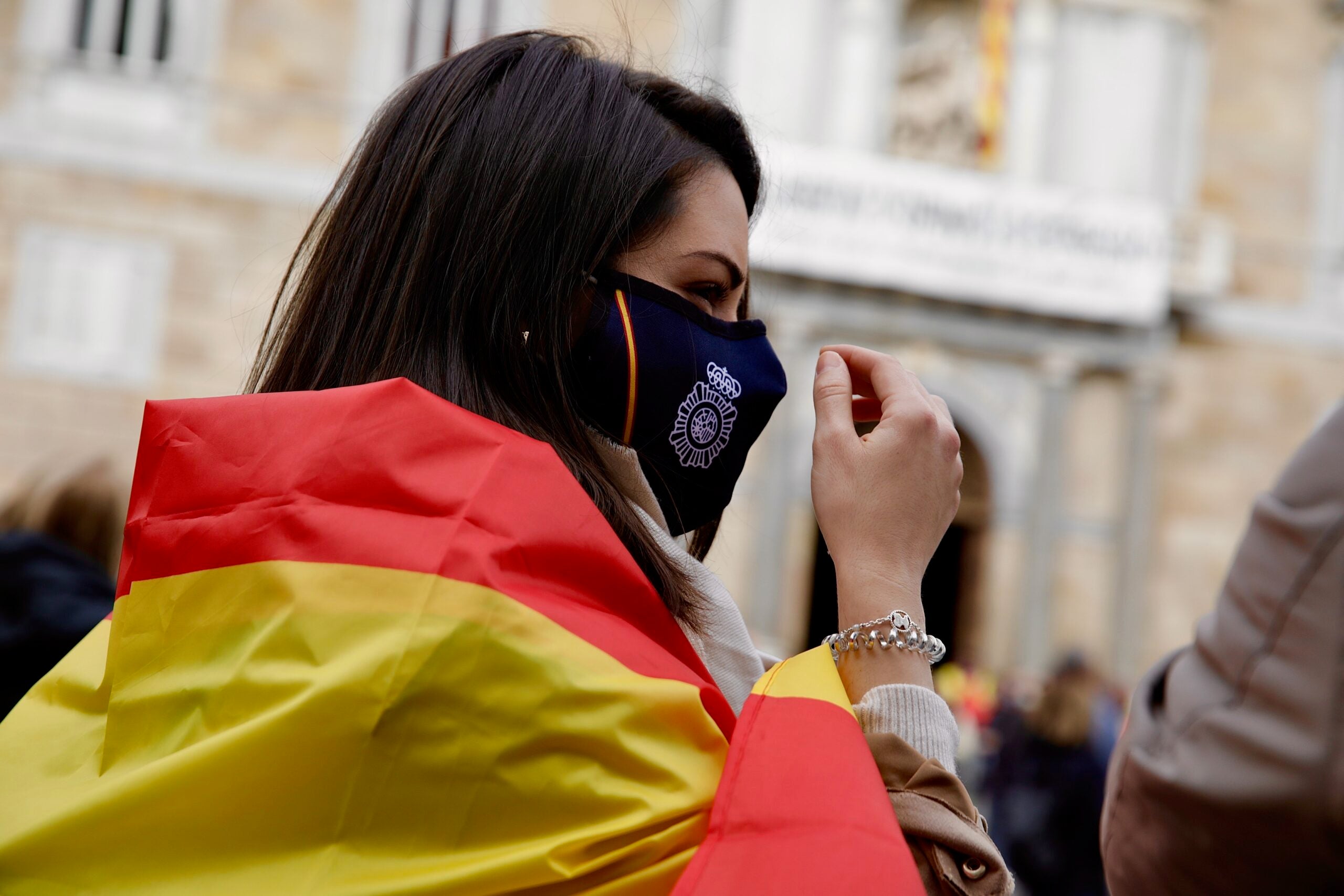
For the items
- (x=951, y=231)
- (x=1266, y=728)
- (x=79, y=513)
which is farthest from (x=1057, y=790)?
(x=951, y=231)

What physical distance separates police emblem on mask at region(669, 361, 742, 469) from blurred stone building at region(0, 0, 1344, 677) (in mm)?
11058

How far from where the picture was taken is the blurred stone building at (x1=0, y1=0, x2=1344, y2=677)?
520 inches

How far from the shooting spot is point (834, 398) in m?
1.61

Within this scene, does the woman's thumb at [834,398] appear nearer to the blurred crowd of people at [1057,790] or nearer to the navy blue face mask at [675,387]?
the navy blue face mask at [675,387]

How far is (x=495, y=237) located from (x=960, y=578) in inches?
572

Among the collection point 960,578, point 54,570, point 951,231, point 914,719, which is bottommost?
point 960,578

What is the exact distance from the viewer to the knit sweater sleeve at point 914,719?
1344 millimetres

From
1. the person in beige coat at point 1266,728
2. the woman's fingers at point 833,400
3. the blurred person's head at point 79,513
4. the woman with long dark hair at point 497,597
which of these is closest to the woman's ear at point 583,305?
the woman with long dark hair at point 497,597

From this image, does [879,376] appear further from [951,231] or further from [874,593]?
[951,231]

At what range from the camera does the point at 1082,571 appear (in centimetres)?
1433

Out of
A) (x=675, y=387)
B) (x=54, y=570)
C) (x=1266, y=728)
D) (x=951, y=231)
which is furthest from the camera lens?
(x=951, y=231)

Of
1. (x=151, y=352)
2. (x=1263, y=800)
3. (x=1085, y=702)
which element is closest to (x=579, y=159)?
(x=1263, y=800)

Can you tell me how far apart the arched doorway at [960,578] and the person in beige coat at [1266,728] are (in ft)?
41.6

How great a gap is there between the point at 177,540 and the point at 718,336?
0.76 meters
